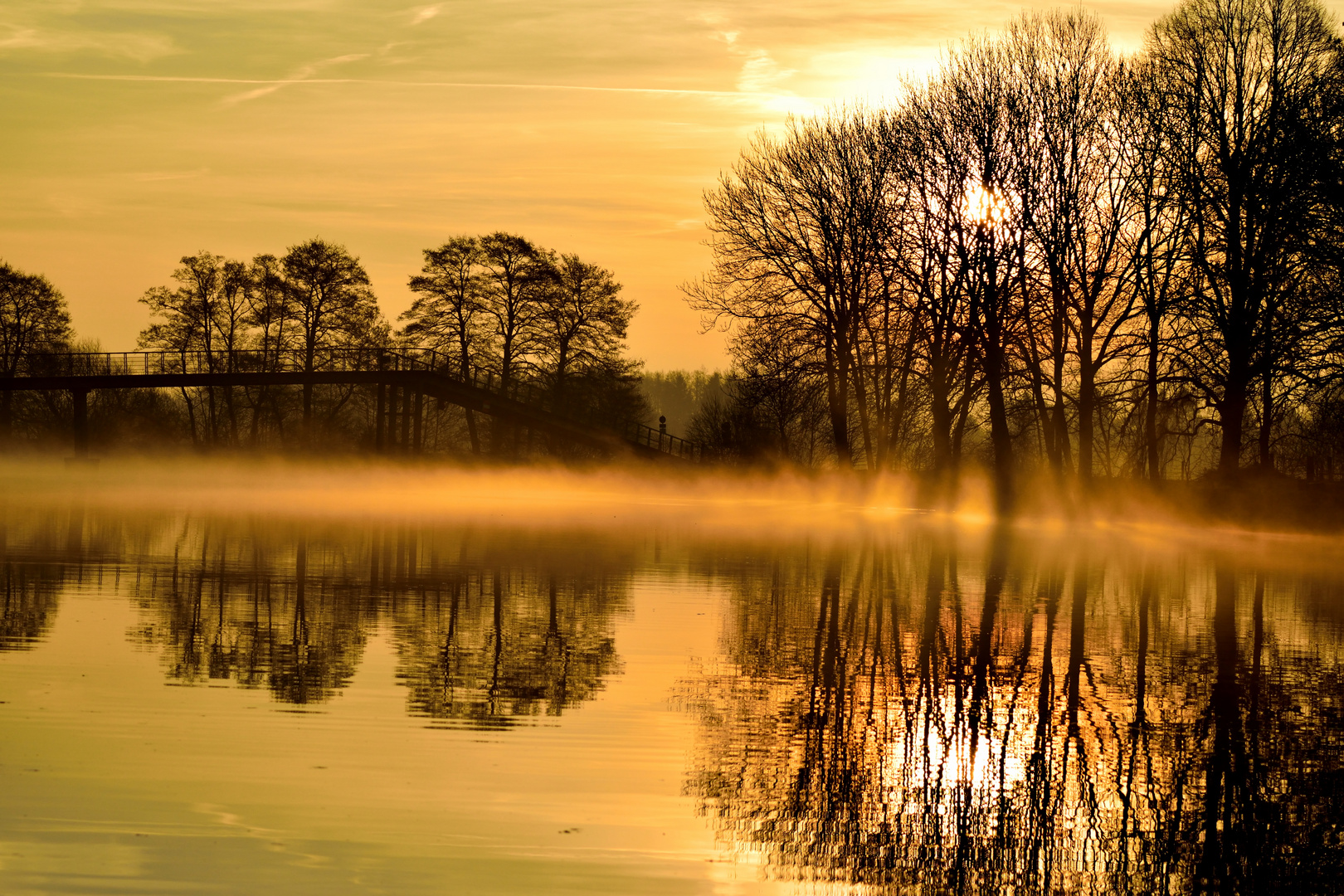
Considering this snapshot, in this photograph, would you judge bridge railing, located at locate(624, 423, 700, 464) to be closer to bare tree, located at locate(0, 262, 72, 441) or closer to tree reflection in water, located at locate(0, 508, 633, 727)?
bare tree, located at locate(0, 262, 72, 441)

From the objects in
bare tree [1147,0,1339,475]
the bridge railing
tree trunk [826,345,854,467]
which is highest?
bare tree [1147,0,1339,475]

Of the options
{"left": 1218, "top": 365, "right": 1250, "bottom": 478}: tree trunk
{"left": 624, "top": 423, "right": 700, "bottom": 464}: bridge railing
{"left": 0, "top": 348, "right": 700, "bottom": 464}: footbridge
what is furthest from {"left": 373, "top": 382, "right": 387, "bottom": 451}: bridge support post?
{"left": 1218, "top": 365, "right": 1250, "bottom": 478}: tree trunk

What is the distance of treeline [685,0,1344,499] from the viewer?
33438mm

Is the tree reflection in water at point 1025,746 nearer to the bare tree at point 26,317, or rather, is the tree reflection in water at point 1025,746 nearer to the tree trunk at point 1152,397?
the tree trunk at point 1152,397

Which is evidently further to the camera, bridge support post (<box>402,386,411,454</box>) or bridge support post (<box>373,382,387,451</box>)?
bridge support post (<box>402,386,411,454</box>)

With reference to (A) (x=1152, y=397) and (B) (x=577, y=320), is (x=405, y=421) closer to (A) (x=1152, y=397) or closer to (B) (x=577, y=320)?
(B) (x=577, y=320)

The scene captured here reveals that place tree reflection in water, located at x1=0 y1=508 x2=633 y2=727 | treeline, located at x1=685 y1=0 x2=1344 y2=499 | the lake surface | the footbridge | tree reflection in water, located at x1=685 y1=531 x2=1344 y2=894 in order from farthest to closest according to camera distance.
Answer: the footbridge
treeline, located at x1=685 y1=0 x2=1344 y2=499
tree reflection in water, located at x1=0 y1=508 x2=633 y2=727
tree reflection in water, located at x1=685 y1=531 x2=1344 y2=894
the lake surface

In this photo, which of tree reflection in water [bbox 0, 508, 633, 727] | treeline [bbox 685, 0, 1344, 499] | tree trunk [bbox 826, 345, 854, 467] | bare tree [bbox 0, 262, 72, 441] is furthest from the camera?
bare tree [bbox 0, 262, 72, 441]

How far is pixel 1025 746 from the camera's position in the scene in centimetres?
893

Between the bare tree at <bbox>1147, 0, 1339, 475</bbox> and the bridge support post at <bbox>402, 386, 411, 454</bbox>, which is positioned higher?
the bare tree at <bbox>1147, 0, 1339, 475</bbox>

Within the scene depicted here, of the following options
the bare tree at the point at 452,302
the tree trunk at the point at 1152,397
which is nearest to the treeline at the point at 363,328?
the bare tree at the point at 452,302

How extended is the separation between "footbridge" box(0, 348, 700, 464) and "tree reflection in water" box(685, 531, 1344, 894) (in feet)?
145

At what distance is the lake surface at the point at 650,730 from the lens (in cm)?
647

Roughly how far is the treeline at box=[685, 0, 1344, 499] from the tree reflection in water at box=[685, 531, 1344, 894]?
19170mm
